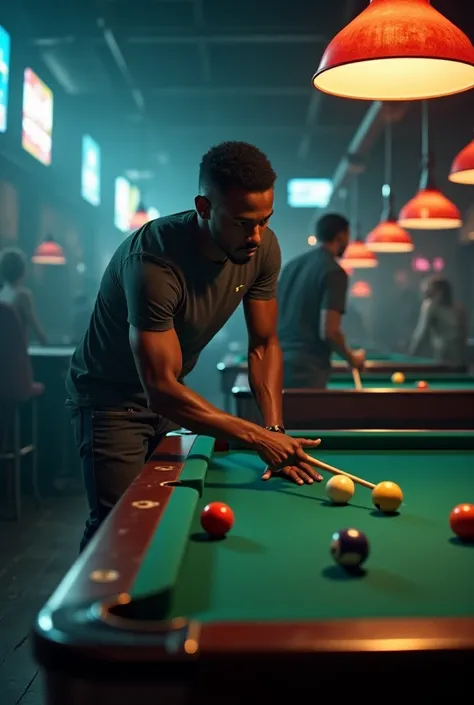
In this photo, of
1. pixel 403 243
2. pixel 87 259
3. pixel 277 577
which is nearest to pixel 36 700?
pixel 277 577

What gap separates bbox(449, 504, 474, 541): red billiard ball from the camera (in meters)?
1.57

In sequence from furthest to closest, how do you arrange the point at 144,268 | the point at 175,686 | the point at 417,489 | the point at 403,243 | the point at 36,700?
the point at 403,243
the point at 36,700
the point at 144,268
the point at 417,489
the point at 175,686

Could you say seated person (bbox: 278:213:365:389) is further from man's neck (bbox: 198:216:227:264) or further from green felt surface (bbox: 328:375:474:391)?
man's neck (bbox: 198:216:227:264)

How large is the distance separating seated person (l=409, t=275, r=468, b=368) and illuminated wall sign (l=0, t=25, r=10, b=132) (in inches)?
158

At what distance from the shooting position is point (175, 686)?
3.17ft

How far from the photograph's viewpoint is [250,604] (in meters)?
1.19

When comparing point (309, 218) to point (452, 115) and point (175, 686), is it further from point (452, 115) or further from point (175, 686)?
point (175, 686)

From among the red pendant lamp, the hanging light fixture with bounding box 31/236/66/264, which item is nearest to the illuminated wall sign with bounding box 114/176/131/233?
the hanging light fixture with bounding box 31/236/66/264

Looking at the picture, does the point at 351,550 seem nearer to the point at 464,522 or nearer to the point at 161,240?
the point at 464,522

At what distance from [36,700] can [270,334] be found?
1.29 meters

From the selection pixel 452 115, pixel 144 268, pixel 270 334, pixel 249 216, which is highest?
pixel 452 115

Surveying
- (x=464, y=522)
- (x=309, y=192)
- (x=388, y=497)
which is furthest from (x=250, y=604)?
(x=309, y=192)

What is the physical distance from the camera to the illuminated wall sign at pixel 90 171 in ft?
39.3

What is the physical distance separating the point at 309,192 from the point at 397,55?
1429cm
